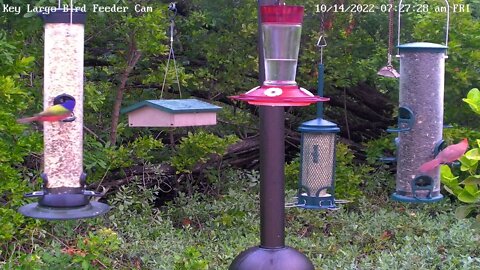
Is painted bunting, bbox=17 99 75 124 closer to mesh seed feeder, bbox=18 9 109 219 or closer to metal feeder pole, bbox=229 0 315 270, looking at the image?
mesh seed feeder, bbox=18 9 109 219

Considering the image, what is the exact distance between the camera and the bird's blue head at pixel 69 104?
3.42 m

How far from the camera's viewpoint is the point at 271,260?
Answer: 9.00 feet

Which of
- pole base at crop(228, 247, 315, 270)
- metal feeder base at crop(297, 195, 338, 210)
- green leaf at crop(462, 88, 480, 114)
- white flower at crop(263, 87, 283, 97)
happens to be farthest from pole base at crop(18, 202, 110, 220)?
green leaf at crop(462, 88, 480, 114)

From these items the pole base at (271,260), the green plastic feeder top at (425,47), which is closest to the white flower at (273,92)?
the pole base at (271,260)

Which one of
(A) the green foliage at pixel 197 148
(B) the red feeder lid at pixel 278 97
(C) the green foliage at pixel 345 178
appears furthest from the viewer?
(C) the green foliage at pixel 345 178

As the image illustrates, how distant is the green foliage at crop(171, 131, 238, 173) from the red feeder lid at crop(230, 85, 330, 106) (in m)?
3.34

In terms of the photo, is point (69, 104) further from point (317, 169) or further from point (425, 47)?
point (425, 47)

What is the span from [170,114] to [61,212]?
81 cm

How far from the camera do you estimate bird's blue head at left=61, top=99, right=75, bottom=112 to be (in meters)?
3.42

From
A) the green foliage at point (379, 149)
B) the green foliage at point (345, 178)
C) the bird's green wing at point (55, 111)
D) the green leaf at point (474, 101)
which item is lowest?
the green foliage at point (345, 178)

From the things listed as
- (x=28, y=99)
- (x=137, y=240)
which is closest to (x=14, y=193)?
(x=28, y=99)

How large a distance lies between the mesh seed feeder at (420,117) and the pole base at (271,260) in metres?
1.58

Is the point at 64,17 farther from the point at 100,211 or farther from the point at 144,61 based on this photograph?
the point at 144,61

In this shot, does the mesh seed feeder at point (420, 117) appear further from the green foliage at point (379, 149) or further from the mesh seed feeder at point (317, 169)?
the green foliage at point (379, 149)
